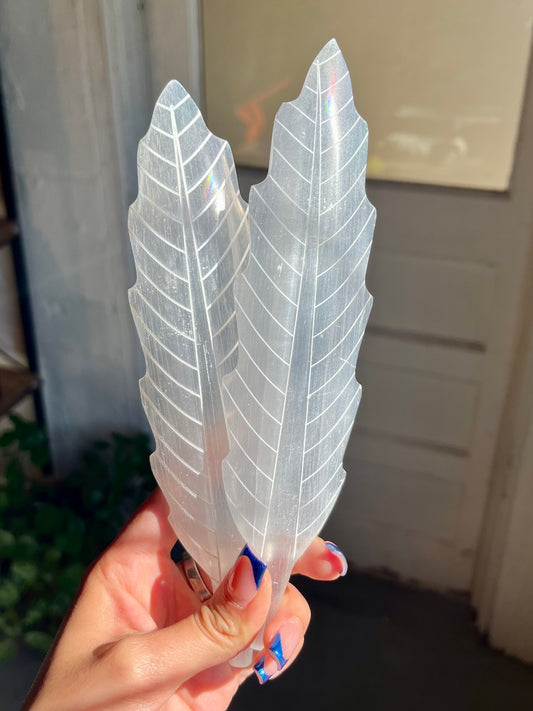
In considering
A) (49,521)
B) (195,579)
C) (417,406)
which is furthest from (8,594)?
(417,406)

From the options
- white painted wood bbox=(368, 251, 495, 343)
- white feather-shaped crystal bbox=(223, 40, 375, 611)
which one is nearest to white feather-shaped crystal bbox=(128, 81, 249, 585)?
white feather-shaped crystal bbox=(223, 40, 375, 611)

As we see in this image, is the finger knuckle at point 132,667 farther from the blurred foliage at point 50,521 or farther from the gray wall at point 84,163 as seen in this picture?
the gray wall at point 84,163

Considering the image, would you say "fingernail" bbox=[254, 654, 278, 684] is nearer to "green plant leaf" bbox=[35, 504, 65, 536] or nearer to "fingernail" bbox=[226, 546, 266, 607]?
"fingernail" bbox=[226, 546, 266, 607]

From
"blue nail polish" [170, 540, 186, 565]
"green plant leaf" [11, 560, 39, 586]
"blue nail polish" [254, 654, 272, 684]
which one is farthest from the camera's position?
"green plant leaf" [11, 560, 39, 586]

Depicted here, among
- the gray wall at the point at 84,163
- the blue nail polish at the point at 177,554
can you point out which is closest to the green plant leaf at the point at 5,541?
the gray wall at the point at 84,163

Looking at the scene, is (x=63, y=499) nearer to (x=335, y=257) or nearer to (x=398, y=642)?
(x=398, y=642)
